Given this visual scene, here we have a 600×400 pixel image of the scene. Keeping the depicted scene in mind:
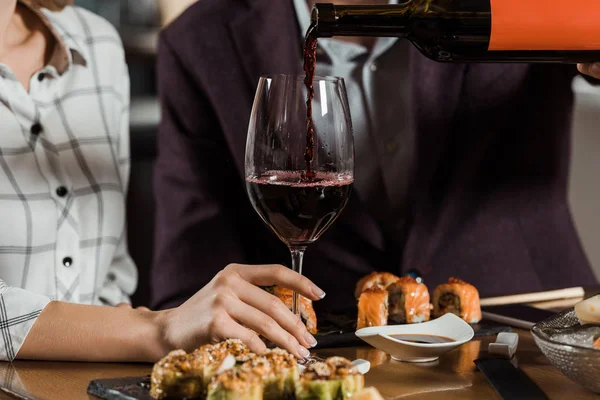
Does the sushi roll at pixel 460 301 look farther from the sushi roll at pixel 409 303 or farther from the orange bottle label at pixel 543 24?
the orange bottle label at pixel 543 24

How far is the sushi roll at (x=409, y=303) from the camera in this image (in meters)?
1.23

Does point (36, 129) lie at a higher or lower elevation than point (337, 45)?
lower

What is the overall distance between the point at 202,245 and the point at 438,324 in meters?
0.92

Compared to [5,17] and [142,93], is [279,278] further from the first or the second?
[142,93]

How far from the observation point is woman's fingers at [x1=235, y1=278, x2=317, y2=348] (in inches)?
40.4

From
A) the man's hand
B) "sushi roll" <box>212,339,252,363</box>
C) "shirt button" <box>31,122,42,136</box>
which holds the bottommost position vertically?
"sushi roll" <box>212,339,252,363</box>

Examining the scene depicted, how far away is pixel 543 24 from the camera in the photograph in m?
1.10

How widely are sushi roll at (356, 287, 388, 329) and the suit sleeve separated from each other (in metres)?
0.74

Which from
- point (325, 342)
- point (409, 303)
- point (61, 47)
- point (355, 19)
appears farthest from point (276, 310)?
point (61, 47)

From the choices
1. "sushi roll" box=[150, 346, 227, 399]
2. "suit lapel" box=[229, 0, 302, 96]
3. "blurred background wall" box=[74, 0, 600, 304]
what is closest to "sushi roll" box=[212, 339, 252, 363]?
"sushi roll" box=[150, 346, 227, 399]

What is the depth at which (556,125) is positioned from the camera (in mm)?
2027

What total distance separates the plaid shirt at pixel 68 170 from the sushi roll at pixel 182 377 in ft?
2.92

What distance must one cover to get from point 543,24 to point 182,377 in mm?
671

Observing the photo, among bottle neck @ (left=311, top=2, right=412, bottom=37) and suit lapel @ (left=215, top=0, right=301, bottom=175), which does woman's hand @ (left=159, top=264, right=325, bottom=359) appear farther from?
suit lapel @ (left=215, top=0, right=301, bottom=175)
